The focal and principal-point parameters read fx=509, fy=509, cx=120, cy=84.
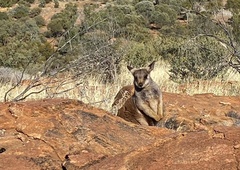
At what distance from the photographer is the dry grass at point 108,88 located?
28.4ft

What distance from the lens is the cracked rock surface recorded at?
338 cm

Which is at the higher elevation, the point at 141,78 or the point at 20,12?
the point at 141,78

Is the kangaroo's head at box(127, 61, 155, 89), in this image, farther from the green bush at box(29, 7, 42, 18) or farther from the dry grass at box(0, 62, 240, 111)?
the green bush at box(29, 7, 42, 18)

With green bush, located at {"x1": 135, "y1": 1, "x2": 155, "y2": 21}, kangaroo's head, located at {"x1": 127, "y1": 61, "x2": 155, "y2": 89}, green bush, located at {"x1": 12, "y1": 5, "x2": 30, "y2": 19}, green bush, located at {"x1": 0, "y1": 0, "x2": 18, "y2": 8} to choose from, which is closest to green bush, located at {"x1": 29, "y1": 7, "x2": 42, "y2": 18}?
green bush, located at {"x1": 12, "y1": 5, "x2": 30, "y2": 19}

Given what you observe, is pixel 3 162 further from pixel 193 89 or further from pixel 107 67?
pixel 107 67

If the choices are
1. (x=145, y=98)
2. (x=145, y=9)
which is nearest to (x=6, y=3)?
(x=145, y=9)

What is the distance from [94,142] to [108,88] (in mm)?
5897

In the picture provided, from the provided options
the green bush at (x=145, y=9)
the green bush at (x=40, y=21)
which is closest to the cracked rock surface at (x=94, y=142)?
the green bush at (x=145, y=9)

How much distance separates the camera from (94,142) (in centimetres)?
416

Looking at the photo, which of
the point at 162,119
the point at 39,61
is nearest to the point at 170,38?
the point at 39,61

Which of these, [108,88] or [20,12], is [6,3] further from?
[108,88]

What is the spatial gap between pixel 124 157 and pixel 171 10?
3346cm

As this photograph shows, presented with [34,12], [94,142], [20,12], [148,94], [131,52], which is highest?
[94,142]

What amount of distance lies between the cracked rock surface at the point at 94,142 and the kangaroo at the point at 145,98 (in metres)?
3.30
